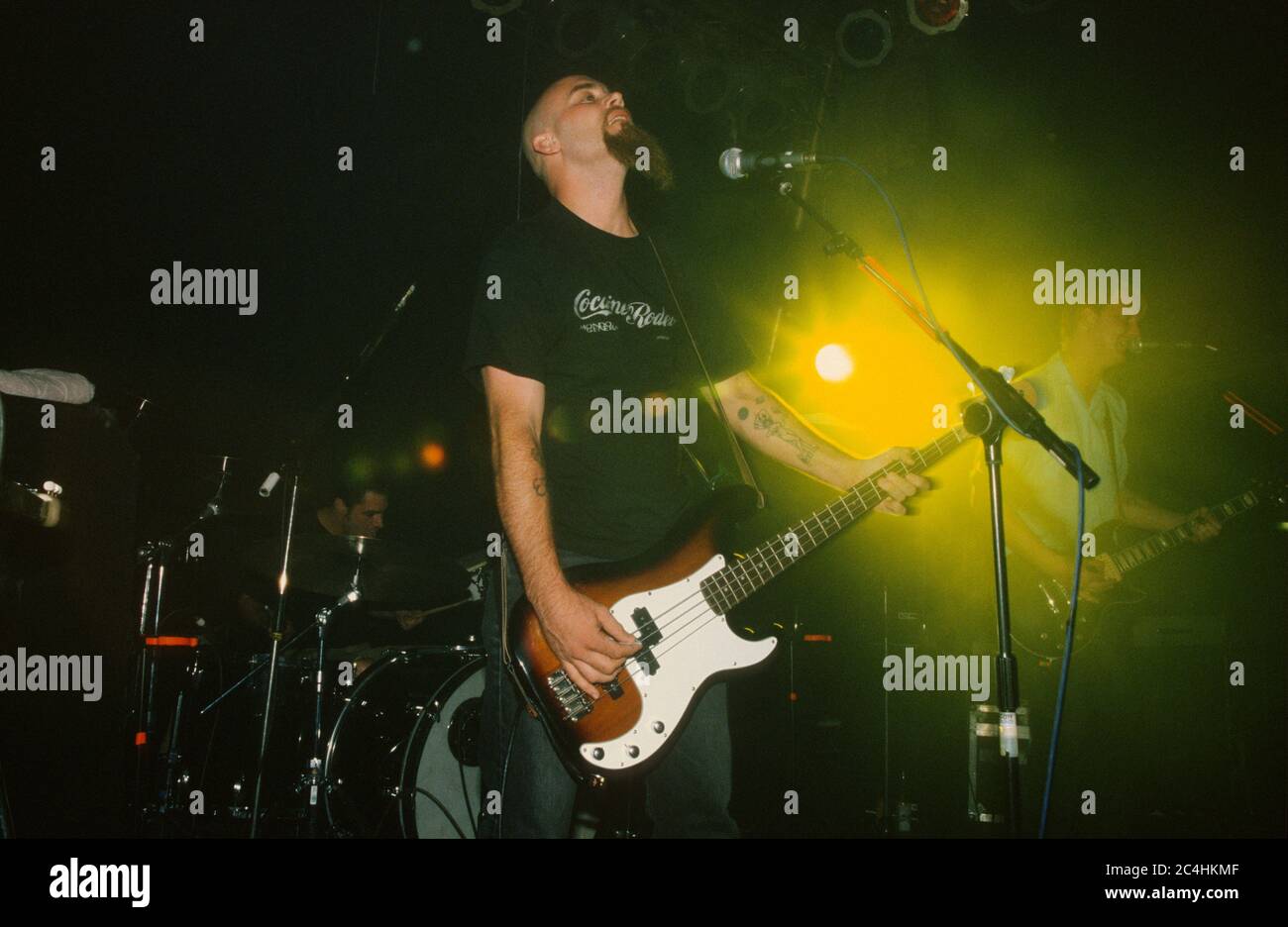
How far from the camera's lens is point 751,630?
2.38m

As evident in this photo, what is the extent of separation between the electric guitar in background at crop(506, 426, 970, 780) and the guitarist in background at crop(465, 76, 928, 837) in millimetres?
55

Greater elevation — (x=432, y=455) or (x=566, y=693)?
(x=432, y=455)

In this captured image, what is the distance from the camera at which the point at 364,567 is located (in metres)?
3.67

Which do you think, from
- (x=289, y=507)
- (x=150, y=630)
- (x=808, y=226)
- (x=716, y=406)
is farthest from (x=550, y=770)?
(x=808, y=226)

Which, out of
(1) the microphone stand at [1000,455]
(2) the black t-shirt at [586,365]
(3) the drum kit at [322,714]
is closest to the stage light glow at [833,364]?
(3) the drum kit at [322,714]

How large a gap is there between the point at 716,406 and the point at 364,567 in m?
1.80

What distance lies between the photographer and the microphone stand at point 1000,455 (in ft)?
6.39

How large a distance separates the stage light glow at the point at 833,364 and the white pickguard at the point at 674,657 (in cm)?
251

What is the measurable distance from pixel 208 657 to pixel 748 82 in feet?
12.8

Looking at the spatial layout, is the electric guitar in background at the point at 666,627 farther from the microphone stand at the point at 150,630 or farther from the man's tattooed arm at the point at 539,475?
the microphone stand at the point at 150,630

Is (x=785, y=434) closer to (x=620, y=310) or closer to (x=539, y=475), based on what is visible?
(x=620, y=310)

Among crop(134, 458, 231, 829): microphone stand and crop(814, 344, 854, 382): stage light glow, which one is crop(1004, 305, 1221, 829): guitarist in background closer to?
crop(814, 344, 854, 382): stage light glow

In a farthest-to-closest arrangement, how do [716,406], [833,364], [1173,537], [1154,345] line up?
[1154,345]
[833,364]
[1173,537]
[716,406]
